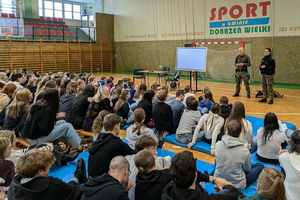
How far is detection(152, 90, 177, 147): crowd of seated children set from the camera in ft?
16.6

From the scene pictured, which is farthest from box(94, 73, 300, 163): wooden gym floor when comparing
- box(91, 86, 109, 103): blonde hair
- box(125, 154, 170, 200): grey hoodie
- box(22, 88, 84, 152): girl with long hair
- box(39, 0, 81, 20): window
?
box(39, 0, 81, 20): window

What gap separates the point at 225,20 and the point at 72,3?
14.4m

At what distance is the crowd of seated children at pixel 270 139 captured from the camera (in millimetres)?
3812

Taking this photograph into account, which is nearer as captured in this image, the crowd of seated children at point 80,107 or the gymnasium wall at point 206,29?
the crowd of seated children at point 80,107

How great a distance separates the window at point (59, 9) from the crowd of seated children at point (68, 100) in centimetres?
1756

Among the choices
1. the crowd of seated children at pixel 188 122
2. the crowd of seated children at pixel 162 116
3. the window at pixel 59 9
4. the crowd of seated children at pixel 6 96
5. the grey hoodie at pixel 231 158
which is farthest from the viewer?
the window at pixel 59 9

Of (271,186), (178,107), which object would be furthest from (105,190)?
(178,107)

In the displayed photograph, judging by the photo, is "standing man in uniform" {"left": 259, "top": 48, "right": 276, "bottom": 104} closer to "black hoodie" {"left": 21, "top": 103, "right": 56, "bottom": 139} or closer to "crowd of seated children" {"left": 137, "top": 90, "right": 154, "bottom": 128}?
"crowd of seated children" {"left": 137, "top": 90, "right": 154, "bottom": 128}

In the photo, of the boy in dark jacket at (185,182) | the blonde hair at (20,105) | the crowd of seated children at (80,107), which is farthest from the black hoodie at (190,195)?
the crowd of seated children at (80,107)

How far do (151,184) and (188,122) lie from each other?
2641 mm

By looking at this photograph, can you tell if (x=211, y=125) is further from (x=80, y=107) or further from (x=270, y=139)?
(x=80, y=107)

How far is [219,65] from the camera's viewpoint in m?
13.9

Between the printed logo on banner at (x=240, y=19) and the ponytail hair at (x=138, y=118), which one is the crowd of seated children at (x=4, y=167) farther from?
the printed logo on banner at (x=240, y=19)

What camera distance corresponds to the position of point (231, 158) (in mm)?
3102
